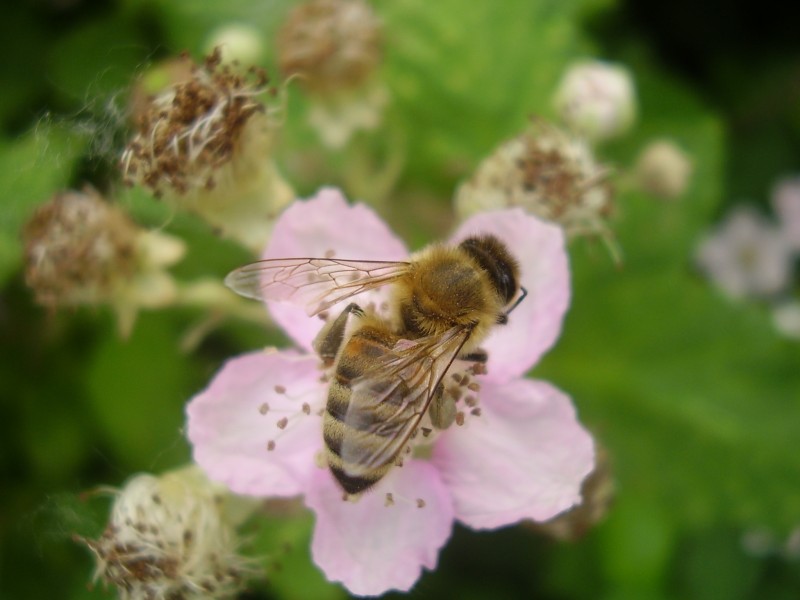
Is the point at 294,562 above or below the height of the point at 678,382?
below

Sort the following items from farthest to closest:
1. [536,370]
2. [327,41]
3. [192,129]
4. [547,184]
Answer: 1. [536,370]
2. [327,41]
3. [547,184]
4. [192,129]

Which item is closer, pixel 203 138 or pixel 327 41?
pixel 203 138

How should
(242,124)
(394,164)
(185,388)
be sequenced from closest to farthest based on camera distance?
(242,124) < (394,164) < (185,388)

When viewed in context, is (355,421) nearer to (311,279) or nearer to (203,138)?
(311,279)

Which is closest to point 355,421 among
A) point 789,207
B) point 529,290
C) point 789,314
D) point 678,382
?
point 529,290

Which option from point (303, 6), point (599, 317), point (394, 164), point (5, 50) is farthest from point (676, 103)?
point (5, 50)

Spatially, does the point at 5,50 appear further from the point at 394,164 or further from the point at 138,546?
the point at 138,546

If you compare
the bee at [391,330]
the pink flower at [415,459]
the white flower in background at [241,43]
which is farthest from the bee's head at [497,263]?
the white flower in background at [241,43]

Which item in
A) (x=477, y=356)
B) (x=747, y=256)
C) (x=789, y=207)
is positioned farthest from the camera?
(x=747, y=256)
